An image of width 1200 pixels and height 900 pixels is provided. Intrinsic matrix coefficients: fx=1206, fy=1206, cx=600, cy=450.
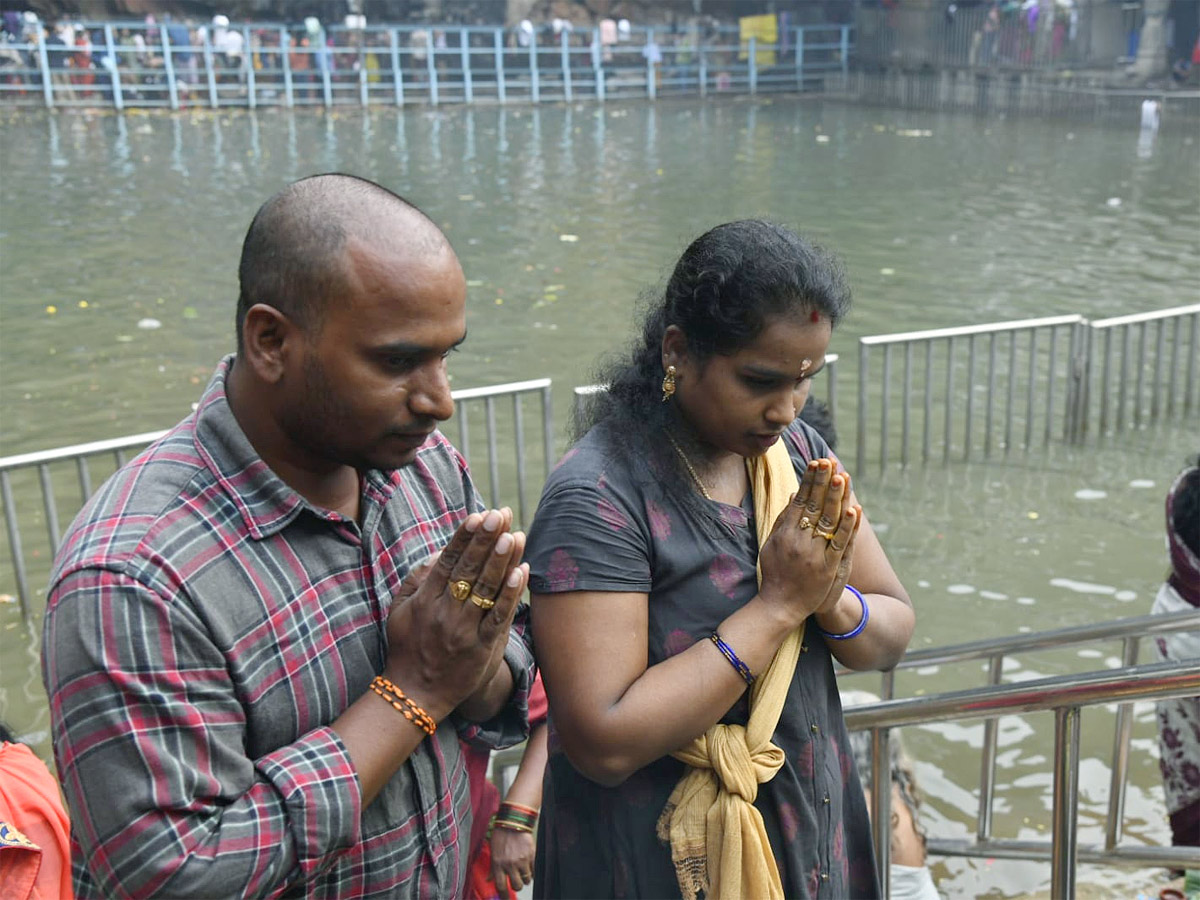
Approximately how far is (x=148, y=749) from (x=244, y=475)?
37 centimetres

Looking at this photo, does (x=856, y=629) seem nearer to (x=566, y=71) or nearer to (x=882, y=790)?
(x=882, y=790)

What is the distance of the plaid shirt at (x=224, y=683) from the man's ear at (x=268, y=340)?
0.32 feet

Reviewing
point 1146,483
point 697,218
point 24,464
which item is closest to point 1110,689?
point 24,464

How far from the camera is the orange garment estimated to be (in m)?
1.90

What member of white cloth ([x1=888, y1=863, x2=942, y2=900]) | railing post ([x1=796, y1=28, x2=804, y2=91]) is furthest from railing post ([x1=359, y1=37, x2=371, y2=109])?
white cloth ([x1=888, y1=863, x2=942, y2=900])

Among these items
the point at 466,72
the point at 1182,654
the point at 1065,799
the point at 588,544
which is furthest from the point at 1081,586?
the point at 466,72

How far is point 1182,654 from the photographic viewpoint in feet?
10.8

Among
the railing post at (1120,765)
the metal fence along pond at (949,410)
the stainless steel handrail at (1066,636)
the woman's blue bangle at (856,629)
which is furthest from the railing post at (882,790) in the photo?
the metal fence along pond at (949,410)

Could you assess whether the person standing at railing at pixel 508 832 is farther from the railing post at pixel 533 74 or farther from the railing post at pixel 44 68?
the railing post at pixel 533 74

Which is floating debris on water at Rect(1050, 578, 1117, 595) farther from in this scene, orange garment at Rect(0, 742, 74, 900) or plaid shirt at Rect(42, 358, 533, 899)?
orange garment at Rect(0, 742, 74, 900)

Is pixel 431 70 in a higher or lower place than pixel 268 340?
higher

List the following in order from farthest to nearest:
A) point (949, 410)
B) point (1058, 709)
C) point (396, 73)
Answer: point (396, 73)
point (949, 410)
point (1058, 709)

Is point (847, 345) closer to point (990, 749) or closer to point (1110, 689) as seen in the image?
point (990, 749)

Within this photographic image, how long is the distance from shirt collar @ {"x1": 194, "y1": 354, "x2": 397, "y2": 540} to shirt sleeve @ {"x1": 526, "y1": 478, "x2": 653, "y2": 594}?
0.43m
